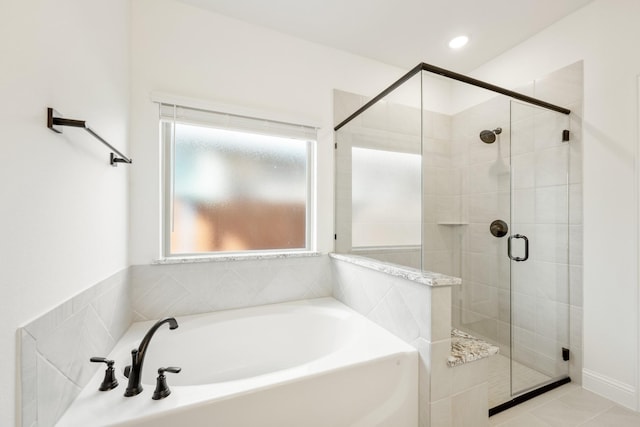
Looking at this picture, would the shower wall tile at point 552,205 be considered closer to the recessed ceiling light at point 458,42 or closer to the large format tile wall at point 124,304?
the recessed ceiling light at point 458,42

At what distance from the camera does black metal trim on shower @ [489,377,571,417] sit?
1631mm

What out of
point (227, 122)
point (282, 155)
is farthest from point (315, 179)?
point (227, 122)

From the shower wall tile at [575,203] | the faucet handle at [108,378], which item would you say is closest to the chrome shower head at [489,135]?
the shower wall tile at [575,203]

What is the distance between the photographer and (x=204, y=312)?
188cm

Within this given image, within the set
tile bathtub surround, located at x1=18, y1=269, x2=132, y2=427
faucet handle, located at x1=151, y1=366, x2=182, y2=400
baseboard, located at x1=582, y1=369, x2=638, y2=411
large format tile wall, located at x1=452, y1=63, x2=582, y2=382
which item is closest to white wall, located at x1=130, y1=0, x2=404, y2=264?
tile bathtub surround, located at x1=18, y1=269, x2=132, y2=427

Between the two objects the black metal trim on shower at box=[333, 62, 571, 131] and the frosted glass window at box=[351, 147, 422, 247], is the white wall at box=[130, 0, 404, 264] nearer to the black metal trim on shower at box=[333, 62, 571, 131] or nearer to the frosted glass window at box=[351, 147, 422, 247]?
the frosted glass window at box=[351, 147, 422, 247]

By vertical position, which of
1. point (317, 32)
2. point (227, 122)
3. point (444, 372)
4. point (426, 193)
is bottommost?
point (444, 372)

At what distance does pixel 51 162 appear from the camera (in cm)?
89

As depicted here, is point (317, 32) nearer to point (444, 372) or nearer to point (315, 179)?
point (315, 179)

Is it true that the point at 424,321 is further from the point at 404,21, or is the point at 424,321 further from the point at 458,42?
the point at 458,42

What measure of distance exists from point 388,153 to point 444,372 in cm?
159

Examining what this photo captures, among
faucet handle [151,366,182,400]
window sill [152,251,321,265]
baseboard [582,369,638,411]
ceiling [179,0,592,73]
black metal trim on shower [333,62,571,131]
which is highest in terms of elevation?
ceiling [179,0,592,73]

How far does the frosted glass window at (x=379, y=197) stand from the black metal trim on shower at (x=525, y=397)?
117 cm

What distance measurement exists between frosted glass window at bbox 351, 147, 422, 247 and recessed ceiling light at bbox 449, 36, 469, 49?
1.13 meters
